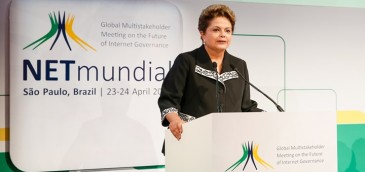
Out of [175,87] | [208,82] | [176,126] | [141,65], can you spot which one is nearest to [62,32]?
[141,65]

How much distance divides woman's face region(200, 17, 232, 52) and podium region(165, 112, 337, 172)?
0.64m

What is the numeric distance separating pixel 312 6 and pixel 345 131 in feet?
3.31

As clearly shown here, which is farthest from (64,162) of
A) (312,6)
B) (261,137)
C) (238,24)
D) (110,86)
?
(312,6)

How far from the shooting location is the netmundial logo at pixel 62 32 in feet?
12.4

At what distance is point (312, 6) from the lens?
4461 mm

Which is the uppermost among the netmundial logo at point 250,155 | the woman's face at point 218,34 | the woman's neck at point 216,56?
the woman's face at point 218,34

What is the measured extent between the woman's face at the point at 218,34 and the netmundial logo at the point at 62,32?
1144 millimetres

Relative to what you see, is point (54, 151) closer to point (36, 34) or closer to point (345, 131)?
point (36, 34)

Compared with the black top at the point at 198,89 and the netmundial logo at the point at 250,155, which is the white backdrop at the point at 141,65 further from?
the netmundial logo at the point at 250,155

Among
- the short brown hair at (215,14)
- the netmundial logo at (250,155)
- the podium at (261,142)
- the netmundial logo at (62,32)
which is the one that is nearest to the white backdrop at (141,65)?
the netmundial logo at (62,32)

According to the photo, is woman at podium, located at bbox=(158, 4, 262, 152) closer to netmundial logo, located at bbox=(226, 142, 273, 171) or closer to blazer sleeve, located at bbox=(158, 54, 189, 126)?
blazer sleeve, located at bbox=(158, 54, 189, 126)

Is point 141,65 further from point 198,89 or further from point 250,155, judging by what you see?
point 250,155

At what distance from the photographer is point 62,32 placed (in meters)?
3.83

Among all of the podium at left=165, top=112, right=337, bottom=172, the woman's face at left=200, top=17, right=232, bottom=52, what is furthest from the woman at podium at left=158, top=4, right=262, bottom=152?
the podium at left=165, top=112, right=337, bottom=172
